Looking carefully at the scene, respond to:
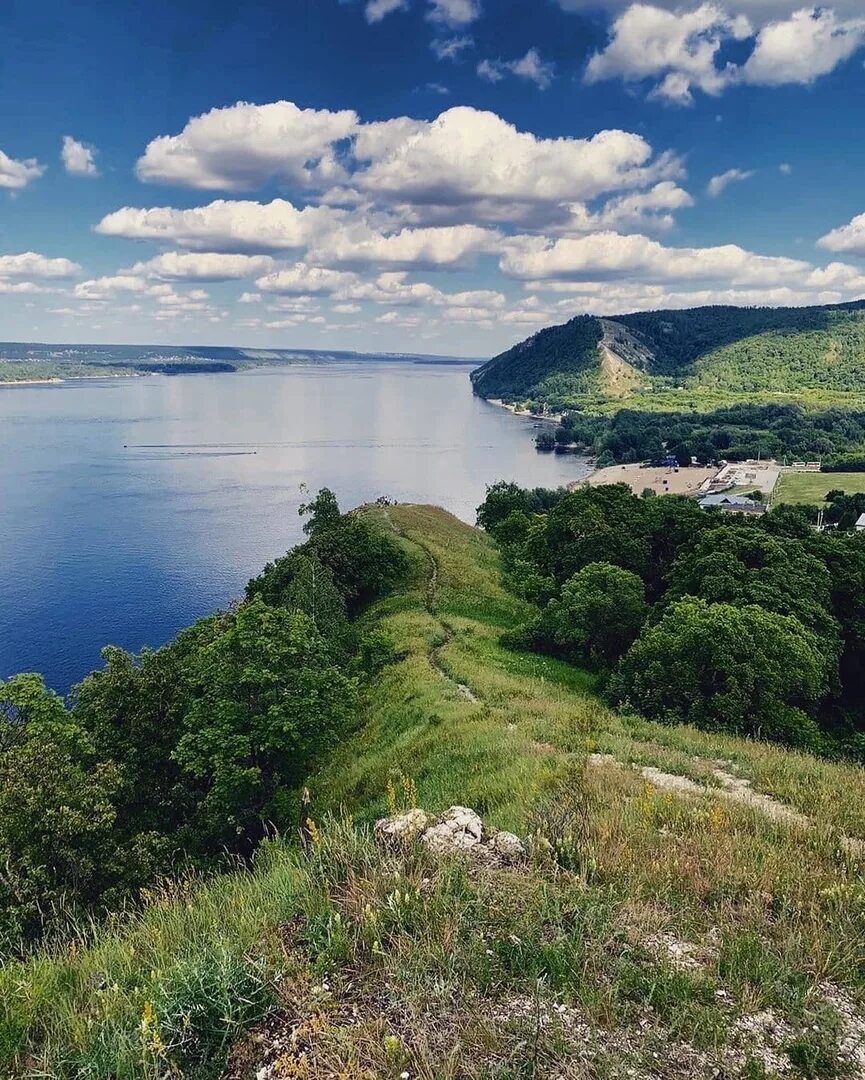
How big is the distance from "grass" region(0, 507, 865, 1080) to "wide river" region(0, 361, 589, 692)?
53.9m

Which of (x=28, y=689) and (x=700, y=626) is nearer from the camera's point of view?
(x=28, y=689)

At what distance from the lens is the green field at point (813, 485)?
125 meters

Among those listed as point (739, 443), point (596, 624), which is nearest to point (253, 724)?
point (596, 624)

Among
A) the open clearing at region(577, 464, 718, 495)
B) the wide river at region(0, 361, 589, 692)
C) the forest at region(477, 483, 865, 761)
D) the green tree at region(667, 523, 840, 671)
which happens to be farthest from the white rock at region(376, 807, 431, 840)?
the open clearing at region(577, 464, 718, 495)

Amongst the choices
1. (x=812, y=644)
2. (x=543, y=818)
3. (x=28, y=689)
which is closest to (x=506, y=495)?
(x=812, y=644)

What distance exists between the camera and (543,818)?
808 cm


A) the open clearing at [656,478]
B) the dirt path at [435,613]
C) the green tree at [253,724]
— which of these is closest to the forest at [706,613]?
the dirt path at [435,613]

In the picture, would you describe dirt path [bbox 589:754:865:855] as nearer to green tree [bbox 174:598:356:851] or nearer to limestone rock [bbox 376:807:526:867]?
limestone rock [bbox 376:807:526:867]

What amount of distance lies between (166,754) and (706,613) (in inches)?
922

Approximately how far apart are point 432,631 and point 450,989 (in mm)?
33690

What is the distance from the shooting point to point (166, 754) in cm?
2300

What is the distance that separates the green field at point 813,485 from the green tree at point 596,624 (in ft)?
316

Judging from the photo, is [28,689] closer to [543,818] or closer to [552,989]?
[543,818]

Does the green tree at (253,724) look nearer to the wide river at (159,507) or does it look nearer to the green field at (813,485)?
the wide river at (159,507)
